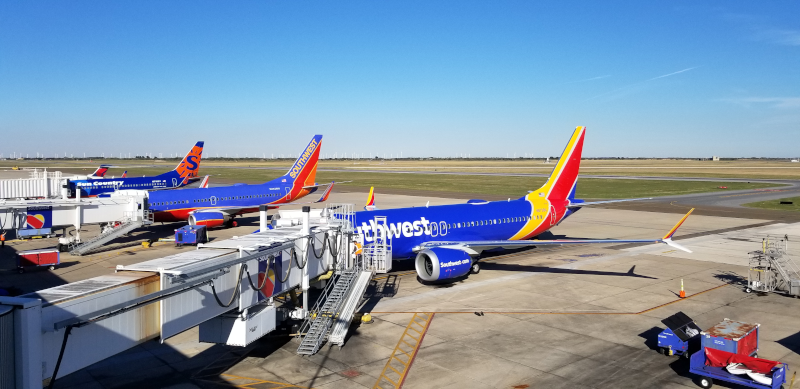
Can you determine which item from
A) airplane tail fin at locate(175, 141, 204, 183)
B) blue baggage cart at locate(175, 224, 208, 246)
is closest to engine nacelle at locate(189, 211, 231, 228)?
blue baggage cart at locate(175, 224, 208, 246)

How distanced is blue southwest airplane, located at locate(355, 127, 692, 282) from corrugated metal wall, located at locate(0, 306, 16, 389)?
55.3 feet

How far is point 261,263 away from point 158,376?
526 centimetres

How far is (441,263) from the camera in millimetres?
28781

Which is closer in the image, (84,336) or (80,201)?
(84,336)

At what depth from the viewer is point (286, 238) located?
1866cm

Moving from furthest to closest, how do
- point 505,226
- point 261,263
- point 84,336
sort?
point 505,226, point 261,263, point 84,336

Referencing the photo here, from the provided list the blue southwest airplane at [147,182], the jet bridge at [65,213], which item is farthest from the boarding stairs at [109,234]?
the blue southwest airplane at [147,182]

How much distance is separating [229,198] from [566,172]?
103 feet

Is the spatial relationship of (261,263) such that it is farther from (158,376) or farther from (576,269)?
(576,269)

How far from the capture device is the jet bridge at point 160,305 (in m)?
9.52

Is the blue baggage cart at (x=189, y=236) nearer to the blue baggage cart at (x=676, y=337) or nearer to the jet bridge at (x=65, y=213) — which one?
the jet bridge at (x=65, y=213)

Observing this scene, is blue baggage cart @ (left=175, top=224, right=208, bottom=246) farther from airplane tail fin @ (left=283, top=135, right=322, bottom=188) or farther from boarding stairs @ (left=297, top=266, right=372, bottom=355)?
boarding stairs @ (left=297, top=266, right=372, bottom=355)

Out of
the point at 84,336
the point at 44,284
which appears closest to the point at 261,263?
the point at 84,336

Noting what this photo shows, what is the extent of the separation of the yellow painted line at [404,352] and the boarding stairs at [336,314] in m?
2.08
